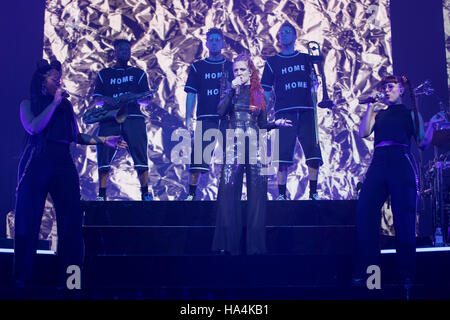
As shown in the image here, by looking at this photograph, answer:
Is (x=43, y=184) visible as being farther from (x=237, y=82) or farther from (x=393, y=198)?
(x=393, y=198)

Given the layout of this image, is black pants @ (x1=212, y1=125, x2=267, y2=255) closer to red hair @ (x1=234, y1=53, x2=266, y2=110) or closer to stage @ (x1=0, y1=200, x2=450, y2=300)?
stage @ (x1=0, y1=200, x2=450, y2=300)

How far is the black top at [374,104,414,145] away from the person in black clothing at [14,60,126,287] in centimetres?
267

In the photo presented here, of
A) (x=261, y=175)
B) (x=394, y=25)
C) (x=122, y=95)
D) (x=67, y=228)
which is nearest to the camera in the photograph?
(x=67, y=228)

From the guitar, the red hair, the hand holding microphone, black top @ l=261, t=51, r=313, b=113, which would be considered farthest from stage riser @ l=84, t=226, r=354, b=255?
black top @ l=261, t=51, r=313, b=113

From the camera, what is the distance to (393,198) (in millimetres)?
4023

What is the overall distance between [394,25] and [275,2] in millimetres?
1759

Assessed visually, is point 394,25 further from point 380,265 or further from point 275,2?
point 380,265

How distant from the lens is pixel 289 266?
4152mm

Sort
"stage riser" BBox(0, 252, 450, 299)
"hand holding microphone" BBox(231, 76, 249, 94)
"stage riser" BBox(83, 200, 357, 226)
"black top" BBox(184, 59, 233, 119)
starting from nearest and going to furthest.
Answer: "stage riser" BBox(0, 252, 450, 299)
"hand holding microphone" BBox(231, 76, 249, 94)
"stage riser" BBox(83, 200, 357, 226)
"black top" BBox(184, 59, 233, 119)

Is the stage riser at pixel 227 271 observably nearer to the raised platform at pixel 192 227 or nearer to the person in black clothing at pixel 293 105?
the raised platform at pixel 192 227

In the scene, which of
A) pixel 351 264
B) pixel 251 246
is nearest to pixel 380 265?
pixel 351 264

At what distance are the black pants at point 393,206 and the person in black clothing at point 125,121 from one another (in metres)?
2.48

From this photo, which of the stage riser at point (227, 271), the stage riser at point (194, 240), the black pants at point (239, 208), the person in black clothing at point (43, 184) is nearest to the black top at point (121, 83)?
the person in black clothing at point (43, 184)

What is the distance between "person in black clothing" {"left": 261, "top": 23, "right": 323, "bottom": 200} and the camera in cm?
547
